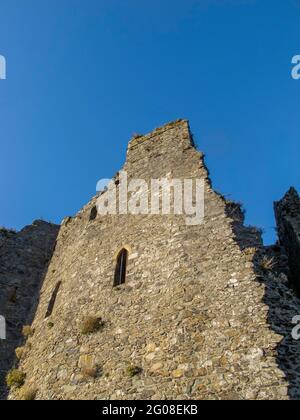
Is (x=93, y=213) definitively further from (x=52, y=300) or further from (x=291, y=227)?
(x=291, y=227)

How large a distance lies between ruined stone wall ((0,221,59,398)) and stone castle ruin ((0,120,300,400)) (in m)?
0.06

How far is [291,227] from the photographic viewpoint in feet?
43.4

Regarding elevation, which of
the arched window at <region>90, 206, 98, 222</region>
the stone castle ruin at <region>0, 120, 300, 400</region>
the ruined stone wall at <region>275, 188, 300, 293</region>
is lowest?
the stone castle ruin at <region>0, 120, 300, 400</region>

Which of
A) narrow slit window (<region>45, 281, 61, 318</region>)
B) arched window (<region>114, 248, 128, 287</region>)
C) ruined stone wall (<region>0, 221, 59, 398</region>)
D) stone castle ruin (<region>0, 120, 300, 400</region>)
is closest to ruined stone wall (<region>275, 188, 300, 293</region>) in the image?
stone castle ruin (<region>0, 120, 300, 400</region>)

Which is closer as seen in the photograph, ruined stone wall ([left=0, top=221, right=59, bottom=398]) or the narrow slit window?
the narrow slit window

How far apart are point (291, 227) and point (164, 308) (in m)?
5.64

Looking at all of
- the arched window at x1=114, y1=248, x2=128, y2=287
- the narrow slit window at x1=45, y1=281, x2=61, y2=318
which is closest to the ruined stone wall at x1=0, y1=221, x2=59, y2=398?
the narrow slit window at x1=45, y1=281, x2=61, y2=318

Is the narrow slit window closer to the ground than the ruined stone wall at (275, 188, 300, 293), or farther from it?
closer to the ground

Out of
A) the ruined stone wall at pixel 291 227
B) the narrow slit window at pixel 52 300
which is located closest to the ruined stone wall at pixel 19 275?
the narrow slit window at pixel 52 300

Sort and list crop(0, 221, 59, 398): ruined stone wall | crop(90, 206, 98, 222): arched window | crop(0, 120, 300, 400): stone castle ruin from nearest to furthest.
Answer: crop(0, 120, 300, 400): stone castle ruin, crop(0, 221, 59, 398): ruined stone wall, crop(90, 206, 98, 222): arched window

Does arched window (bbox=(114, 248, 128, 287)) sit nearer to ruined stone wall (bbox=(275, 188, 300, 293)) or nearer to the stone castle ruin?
the stone castle ruin

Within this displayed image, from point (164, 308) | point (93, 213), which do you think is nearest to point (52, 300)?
point (93, 213)

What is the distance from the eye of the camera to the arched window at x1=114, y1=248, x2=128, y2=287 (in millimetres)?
11680

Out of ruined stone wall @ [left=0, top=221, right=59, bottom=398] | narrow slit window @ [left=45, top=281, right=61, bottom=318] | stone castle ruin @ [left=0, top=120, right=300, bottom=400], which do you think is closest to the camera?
stone castle ruin @ [left=0, top=120, right=300, bottom=400]
